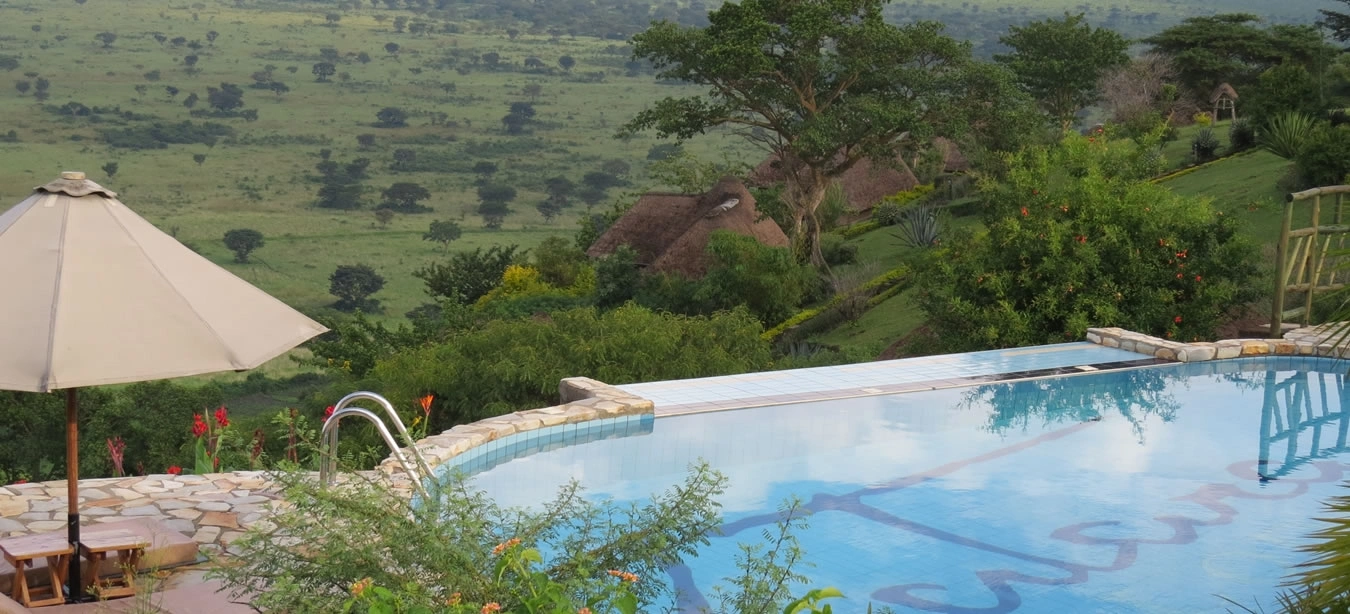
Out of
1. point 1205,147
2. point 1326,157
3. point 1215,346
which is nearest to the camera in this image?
point 1215,346

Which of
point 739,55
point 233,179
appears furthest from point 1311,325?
point 233,179

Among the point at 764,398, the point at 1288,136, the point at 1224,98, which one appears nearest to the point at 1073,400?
the point at 764,398

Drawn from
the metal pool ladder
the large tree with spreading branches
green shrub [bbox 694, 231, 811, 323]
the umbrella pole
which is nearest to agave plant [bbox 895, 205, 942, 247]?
green shrub [bbox 694, 231, 811, 323]

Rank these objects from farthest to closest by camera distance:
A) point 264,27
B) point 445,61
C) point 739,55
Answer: point 264,27 → point 445,61 → point 739,55

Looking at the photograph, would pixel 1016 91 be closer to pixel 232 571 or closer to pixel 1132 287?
pixel 1132 287

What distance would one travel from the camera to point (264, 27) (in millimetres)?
101500

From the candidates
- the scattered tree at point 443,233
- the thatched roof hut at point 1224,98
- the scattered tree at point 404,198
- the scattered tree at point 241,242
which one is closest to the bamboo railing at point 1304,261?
the thatched roof hut at point 1224,98

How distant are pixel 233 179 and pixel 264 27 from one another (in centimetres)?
4006

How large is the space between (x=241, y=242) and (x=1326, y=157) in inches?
1778

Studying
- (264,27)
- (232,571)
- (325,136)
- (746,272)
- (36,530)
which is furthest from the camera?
(264,27)

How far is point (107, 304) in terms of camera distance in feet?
14.3

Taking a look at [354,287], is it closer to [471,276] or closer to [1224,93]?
[471,276]

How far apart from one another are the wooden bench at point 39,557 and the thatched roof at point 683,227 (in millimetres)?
18506

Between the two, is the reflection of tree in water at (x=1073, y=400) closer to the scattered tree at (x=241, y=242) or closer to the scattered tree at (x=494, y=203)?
the scattered tree at (x=241, y=242)
